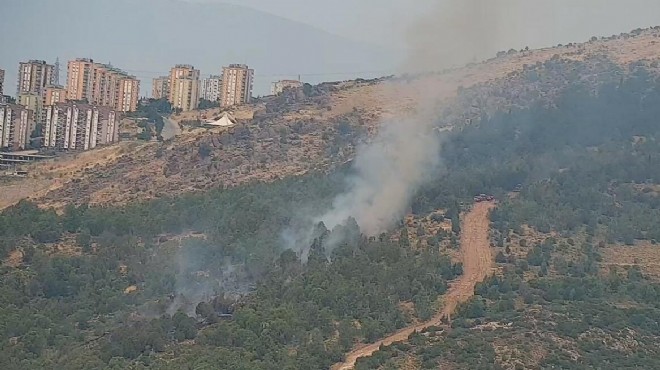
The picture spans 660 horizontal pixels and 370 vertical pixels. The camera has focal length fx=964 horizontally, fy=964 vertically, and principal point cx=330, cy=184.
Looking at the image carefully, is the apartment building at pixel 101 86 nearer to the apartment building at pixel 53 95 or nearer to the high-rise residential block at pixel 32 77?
the apartment building at pixel 53 95

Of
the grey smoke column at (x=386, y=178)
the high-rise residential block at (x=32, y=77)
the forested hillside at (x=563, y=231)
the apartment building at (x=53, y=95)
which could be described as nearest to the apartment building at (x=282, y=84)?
the apartment building at (x=53, y=95)

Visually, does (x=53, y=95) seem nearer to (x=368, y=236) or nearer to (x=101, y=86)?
(x=101, y=86)

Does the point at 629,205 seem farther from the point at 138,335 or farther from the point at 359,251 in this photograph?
the point at 138,335

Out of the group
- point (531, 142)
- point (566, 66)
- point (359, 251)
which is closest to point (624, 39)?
point (566, 66)

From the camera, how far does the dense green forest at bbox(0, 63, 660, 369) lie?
35.0 m

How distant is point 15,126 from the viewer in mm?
80938

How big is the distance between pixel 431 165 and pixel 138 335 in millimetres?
26867

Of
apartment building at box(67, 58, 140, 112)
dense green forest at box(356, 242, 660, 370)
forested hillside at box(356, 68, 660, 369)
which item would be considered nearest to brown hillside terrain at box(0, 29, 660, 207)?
forested hillside at box(356, 68, 660, 369)

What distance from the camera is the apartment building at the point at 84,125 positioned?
80.9 meters

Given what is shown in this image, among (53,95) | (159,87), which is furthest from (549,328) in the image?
(159,87)

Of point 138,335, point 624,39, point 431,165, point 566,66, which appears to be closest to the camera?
point 138,335

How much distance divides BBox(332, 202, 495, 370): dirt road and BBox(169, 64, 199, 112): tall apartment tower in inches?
1969

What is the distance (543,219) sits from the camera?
1923 inches

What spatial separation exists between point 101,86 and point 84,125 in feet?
50.7
